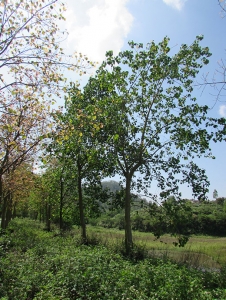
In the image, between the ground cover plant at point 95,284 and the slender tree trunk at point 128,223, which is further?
the slender tree trunk at point 128,223

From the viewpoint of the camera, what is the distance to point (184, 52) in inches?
555

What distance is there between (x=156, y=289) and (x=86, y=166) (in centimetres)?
1222

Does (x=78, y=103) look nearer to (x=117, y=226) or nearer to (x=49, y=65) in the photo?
(x=49, y=65)

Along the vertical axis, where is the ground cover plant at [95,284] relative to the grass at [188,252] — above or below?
above

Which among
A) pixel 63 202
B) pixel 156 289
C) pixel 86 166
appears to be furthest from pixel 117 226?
pixel 156 289

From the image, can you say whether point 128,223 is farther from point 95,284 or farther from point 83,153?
point 95,284

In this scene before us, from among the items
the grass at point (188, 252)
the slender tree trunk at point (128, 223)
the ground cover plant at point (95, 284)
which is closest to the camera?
the ground cover plant at point (95, 284)

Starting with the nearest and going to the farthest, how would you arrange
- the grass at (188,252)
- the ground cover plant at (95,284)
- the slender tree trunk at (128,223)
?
the ground cover plant at (95,284)
the grass at (188,252)
the slender tree trunk at (128,223)

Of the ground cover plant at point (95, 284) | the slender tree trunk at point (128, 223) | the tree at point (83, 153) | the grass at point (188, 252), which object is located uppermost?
the tree at point (83, 153)

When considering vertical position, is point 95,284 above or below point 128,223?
below

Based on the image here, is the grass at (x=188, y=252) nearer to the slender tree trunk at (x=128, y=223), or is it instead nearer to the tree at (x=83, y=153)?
the slender tree trunk at (x=128, y=223)

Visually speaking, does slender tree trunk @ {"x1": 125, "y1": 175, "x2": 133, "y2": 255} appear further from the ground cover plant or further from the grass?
the ground cover plant

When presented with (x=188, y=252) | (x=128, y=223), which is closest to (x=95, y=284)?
(x=128, y=223)

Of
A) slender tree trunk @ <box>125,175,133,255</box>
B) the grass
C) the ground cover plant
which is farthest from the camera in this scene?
slender tree trunk @ <box>125,175,133,255</box>
